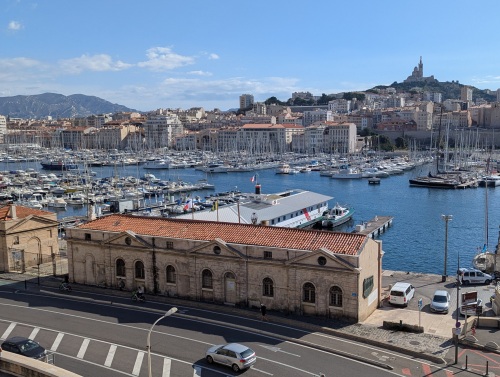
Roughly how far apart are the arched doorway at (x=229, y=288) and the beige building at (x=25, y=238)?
523 inches

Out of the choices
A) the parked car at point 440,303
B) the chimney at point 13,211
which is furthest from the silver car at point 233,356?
the chimney at point 13,211

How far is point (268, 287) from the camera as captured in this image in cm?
2662

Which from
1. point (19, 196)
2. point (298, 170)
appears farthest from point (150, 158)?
point (19, 196)

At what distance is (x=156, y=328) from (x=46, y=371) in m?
9.02

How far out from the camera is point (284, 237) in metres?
27.4

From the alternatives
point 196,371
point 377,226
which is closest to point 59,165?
point 377,226

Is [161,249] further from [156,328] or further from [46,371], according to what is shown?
[46,371]

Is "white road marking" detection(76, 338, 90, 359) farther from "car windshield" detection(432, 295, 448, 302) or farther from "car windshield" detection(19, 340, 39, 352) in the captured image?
"car windshield" detection(432, 295, 448, 302)

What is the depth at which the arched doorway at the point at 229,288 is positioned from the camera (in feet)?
89.8

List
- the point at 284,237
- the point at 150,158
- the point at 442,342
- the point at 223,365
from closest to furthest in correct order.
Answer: the point at 223,365 < the point at 442,342 < the point at 284,237 < the point at 150,158

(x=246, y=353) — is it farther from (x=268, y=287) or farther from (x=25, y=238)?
(x=25, y=238)

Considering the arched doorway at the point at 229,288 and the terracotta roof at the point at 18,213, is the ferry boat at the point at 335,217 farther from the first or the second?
the arched doorway at the point at 229,288

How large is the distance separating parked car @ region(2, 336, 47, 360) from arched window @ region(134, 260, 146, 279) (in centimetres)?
1014

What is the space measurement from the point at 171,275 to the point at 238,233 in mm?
4290
